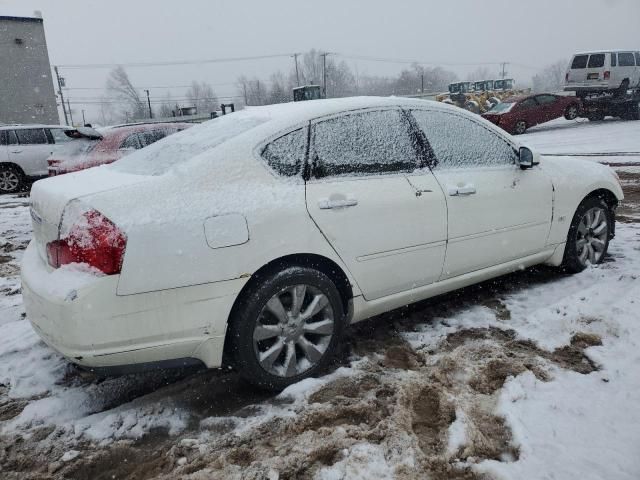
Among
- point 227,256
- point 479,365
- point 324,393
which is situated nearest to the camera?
point 227,256

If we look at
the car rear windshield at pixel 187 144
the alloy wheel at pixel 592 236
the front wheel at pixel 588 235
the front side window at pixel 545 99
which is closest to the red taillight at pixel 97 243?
the car rear windshield at pixel 187 144

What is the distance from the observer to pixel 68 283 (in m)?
2.33

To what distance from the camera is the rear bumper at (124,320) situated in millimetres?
2293

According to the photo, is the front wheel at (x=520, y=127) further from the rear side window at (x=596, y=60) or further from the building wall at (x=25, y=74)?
the building wall at (x=25, y=74)

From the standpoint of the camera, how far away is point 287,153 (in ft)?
9.34

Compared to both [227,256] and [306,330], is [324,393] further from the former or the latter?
[227,256]

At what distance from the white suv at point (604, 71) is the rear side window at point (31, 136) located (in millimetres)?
18645

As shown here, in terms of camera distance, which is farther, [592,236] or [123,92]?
[123,92]

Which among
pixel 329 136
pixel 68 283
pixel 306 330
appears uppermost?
pixel 329 136

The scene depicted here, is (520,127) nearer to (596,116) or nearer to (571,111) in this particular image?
(571,111)

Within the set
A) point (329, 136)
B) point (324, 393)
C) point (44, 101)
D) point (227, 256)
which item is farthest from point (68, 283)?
point (44, 101)

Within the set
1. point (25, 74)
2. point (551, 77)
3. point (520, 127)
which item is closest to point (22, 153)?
point (520, 127)

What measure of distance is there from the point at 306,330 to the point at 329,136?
1156mm

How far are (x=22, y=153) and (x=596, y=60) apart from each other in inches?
773
